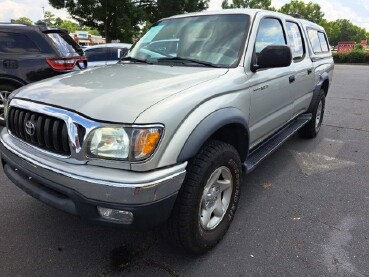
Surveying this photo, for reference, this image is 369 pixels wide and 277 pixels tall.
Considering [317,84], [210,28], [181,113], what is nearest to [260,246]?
[181,113]

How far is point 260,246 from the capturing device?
272cm

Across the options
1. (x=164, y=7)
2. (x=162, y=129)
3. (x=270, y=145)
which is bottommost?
(x=270, y=145)

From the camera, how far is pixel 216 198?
272 centimetres

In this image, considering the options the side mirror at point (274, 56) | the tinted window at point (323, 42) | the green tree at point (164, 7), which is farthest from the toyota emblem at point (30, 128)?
the green tree at point (164, 7)

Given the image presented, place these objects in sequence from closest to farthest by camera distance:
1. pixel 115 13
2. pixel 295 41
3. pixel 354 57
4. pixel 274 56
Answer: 1. pixel 274 56
2. pixel 295 41
3. pixel 115 13
4. pixel 354 57

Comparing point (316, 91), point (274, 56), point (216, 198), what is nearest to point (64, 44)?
point (316, 91)

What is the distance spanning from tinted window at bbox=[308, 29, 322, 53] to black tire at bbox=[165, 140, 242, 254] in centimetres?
330

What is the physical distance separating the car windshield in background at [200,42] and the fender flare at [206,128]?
53 centimetres

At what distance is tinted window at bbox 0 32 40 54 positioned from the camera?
5.69 m

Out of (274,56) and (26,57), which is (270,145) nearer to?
(274,56)

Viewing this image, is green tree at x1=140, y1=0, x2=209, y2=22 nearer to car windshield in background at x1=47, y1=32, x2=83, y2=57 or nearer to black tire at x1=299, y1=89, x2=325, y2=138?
car windshield in background at x1=47, y1=32, x2=83, y2=57

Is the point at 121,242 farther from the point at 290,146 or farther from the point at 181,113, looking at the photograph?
the point at 290,146

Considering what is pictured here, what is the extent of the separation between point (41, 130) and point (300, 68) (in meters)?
3.24

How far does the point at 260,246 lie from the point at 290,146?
9.48 ft
